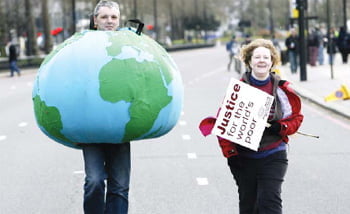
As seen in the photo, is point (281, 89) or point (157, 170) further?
point (157, 170)

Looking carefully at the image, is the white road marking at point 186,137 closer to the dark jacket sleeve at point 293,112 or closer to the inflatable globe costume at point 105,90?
the dark jacket sleeve at point 293,112

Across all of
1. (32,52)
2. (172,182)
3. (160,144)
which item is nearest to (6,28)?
(32,52)

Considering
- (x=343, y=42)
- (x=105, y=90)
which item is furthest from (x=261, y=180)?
(x=343, y=42)

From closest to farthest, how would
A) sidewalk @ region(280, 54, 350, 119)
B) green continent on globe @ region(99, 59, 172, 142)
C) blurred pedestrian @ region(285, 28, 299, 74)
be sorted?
green continent on globe @ region(99, 59, 172, 142) → sidewalk @ region(280, 54, 350, 119) → blurred pedestrian @ region(285, 28, 299, 74)

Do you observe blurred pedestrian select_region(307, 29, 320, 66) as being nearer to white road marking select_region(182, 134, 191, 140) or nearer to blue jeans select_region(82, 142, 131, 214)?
white road marking select_region(182, 134, 191, 140)

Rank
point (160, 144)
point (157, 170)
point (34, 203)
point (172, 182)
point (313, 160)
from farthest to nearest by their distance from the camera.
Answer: point (160, 144)
point (313, 160)
point (157, 170)
point (172, 182)
point (34, 203)

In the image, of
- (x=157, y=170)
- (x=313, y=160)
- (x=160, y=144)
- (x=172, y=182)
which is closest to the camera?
(x=172, y=182)

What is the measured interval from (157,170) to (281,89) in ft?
13.8

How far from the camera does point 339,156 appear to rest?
32.8 feet

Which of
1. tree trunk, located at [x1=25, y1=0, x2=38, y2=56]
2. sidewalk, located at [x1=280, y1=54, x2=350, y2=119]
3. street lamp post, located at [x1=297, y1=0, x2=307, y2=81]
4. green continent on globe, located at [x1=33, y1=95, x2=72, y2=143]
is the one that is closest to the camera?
green continent on globe, located at [x1=33, y1=95, x2=72, y2=143]

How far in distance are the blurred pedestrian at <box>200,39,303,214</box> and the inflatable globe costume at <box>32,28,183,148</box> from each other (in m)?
0.63

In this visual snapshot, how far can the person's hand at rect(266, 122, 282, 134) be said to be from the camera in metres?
4.98

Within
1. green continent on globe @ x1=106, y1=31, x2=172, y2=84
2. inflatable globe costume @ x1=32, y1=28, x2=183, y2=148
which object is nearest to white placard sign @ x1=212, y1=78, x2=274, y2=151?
inflatable globe costume @ x1=32, y1=28, x2=183, y2=148

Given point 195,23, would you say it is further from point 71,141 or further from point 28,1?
point 71,141
